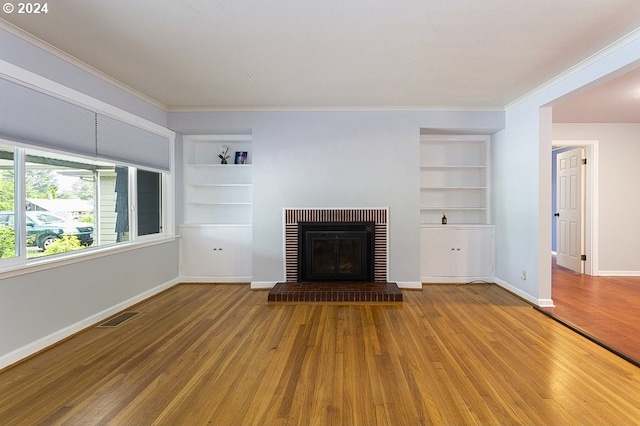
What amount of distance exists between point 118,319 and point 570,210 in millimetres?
7022

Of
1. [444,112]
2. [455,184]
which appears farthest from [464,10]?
[455,184]

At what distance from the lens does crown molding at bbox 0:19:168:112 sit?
2479 millimetres

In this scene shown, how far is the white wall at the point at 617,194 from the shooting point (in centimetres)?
530

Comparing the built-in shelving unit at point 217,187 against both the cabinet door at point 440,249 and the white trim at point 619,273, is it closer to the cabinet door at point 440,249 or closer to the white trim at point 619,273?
the cabinet door at point 440,249

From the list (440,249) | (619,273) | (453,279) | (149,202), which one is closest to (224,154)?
(149,202)

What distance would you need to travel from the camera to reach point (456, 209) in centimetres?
507

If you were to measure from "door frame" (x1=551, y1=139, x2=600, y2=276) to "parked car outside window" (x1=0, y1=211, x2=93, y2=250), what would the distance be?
664 centimetres

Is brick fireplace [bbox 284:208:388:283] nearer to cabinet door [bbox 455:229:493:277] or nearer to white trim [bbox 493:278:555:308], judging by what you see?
cabinet door [bbox 455:229:493:277]

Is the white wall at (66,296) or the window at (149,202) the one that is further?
the window at (149,202)

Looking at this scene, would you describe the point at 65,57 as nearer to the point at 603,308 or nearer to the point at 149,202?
the point at 149,202

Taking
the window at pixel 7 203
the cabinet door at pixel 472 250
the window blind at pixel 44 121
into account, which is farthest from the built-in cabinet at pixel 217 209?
the cabinet door at pixel 472 250

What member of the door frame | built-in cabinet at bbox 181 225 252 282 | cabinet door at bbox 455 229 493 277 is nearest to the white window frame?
built-in cabinet at bbox 181 225 252 282

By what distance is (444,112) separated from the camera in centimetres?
457

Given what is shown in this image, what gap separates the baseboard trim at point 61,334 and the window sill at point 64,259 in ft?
1.91
